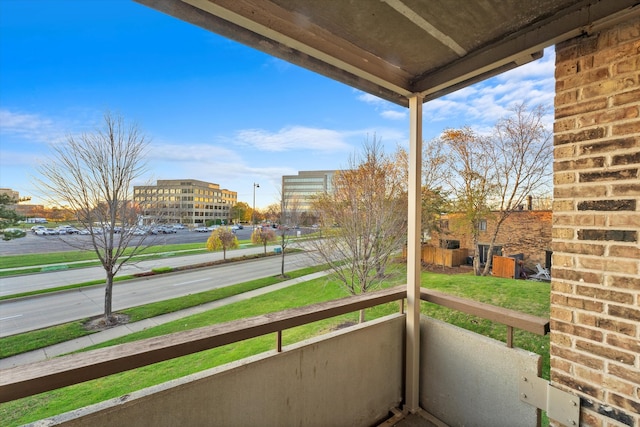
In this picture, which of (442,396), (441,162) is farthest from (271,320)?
(441,162)

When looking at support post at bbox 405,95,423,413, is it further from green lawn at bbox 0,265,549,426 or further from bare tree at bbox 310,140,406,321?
bare tree at bbox 310,140,406,321

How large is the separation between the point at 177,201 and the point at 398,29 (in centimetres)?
442

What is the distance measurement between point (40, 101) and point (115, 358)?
143 inches

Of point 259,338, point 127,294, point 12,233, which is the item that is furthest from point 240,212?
point 12,233

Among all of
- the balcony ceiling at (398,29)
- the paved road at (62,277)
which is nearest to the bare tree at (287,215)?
the paved road at (62,277)

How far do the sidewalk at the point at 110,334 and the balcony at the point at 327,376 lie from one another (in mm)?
1873

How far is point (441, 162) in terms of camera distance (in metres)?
6.36

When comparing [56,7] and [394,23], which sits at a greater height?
[56,7]

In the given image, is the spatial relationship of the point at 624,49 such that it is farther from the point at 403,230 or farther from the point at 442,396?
the point at 403,230

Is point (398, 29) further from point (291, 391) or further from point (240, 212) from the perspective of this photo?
point (240, 212)

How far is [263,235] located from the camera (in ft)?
24.6

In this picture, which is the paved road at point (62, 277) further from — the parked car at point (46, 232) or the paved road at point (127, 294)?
the parked car at point (46, 232)

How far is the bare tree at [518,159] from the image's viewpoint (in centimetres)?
497

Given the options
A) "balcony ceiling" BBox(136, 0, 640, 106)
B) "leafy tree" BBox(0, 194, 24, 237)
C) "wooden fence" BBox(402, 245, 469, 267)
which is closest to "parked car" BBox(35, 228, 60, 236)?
"leafy tree" BBox(0, 194, 24, 237)
